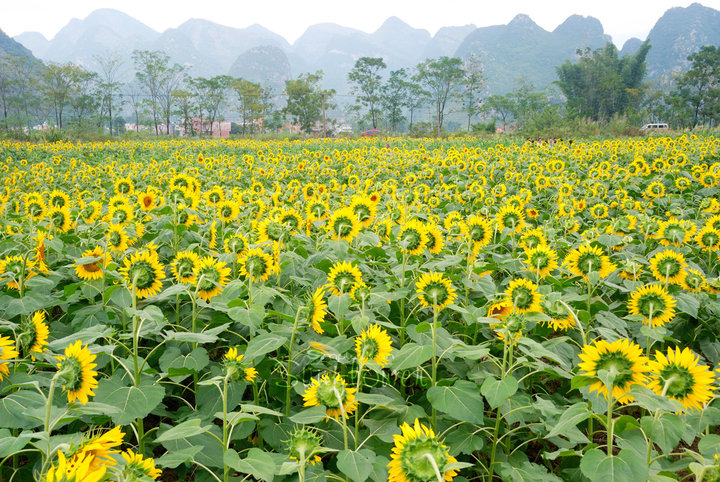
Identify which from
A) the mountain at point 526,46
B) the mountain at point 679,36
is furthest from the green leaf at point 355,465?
the mountain at point 679,36

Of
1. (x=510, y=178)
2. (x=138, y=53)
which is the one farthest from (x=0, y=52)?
(x=510, y=178)

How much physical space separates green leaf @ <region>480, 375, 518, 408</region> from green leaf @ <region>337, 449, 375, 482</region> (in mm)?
367

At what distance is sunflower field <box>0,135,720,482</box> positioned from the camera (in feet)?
3.31

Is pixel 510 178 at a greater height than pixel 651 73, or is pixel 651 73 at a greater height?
pixel 651 73

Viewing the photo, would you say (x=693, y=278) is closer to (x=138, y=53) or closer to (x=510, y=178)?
(x=510, y=178)

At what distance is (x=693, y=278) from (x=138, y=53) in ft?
207

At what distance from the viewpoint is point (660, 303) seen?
159 centimetres

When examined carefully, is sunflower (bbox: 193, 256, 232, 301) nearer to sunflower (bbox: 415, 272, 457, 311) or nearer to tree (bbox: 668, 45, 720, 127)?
sunflower (bbox: 415, 272, 457, 311)

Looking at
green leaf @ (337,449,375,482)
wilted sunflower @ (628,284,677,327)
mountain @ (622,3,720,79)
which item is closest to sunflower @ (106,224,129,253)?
green leaf @ (337,449,375,482)

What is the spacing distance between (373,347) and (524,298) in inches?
26.0

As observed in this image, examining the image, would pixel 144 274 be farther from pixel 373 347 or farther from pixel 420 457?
pixel 420 457

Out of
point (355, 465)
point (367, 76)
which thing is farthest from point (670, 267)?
point (367, 76)

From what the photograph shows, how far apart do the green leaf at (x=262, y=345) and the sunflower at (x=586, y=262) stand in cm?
149

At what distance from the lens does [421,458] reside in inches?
29.7
